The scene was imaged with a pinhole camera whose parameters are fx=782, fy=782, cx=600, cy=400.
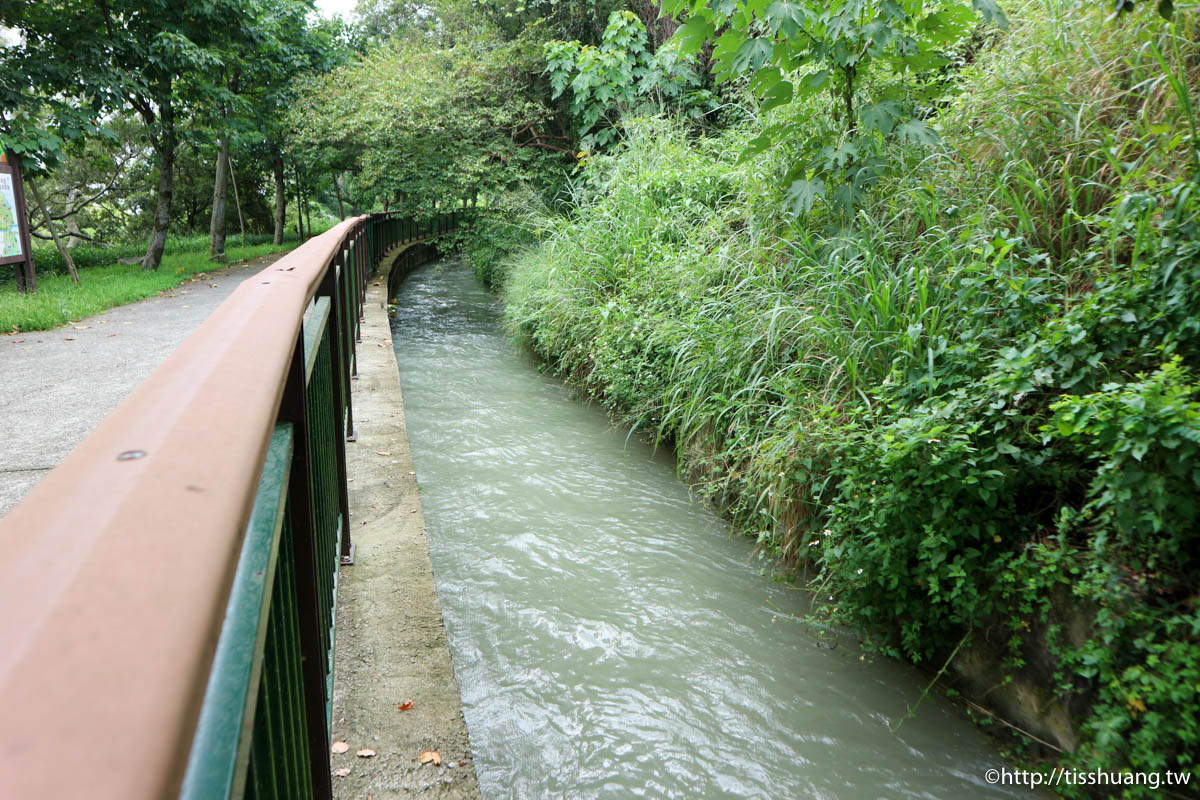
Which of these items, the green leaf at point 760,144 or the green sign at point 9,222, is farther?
the green sign at point 9,222

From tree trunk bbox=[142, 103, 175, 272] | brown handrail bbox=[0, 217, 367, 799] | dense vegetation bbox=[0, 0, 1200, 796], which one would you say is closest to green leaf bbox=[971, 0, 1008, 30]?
dense vegetation bbox=[0, 0, 1200, 796]

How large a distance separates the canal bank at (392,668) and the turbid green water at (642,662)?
1.56ft

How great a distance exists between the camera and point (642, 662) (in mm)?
3414

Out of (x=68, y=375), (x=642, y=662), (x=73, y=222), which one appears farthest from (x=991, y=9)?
(x=73, y=222)

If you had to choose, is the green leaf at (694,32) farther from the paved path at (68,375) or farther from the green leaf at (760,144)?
the paved path at (68,375)

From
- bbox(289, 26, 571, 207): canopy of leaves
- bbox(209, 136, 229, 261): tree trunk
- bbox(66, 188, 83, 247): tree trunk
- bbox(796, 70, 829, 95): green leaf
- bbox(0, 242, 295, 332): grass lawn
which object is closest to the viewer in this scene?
bbox(796, 70, 829, 95): green leaf

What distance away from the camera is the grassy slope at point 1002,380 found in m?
2.49

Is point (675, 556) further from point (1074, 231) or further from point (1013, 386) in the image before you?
point (1074, 231)

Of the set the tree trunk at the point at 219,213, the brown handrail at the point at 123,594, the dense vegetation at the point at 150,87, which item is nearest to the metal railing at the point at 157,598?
the brown handrail at the point at 123,594

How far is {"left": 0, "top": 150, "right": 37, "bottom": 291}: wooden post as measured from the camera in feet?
30.3

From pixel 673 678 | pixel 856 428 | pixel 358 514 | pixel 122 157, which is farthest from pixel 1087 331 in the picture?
pixel 122 157

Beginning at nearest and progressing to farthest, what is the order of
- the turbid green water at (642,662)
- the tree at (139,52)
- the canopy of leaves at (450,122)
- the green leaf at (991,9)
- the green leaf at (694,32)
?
1. the turbid green water at (642,662)
2. the green leaf at (991,9)
3. the green leaf at (694,32)
4. the tree at (139,52)
5. the canopy of leaves at (450,122)

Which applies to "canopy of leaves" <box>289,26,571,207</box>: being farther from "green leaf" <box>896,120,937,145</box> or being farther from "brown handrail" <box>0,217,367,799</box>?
"brown handrail" <box>0,217,367,799</box>

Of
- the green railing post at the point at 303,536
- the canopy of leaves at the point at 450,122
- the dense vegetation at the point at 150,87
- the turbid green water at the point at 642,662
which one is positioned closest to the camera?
the green railing post at the point at 303,536
